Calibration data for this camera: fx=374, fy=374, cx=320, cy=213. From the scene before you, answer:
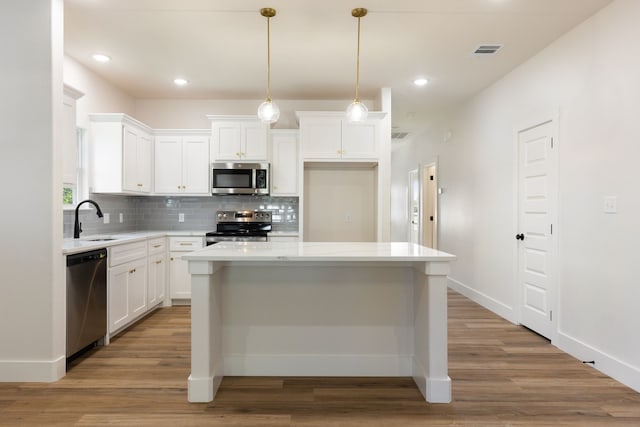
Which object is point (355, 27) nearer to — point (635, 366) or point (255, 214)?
point (255, 214)

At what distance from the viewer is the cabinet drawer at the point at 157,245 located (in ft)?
13.7

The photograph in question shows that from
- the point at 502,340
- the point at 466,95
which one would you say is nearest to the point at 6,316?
the point at 502,340

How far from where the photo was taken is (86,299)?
2992mm

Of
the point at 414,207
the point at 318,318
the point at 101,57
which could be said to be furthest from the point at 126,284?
the point at 414,207

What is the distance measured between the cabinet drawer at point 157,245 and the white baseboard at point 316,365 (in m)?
2.04

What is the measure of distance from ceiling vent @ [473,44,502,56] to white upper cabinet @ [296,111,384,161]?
135 cm

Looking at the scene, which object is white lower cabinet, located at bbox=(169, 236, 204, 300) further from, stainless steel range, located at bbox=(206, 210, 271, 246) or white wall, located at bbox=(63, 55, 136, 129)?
white wall, located at bbox=(63, 55, 136, 129)

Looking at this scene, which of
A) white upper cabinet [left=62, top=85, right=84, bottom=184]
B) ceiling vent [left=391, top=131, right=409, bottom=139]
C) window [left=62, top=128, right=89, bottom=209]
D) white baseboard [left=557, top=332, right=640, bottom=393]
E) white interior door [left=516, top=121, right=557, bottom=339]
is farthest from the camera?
→ ceiling vent [left=391, top=131, right=409, bottom=139]

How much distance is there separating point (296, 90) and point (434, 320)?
3.46m

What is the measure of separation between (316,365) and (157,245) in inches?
102

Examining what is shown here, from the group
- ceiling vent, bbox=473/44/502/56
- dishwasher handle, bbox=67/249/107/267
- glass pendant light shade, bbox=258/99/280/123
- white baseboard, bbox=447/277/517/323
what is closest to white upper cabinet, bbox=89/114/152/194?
dishwasher handle, bbox=67/249/107/267

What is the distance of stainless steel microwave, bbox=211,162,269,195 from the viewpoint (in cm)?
473

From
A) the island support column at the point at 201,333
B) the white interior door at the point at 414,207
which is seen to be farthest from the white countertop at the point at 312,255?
the white interior door at the point at 414,207

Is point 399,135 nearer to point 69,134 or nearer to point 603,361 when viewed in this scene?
point 603,361
